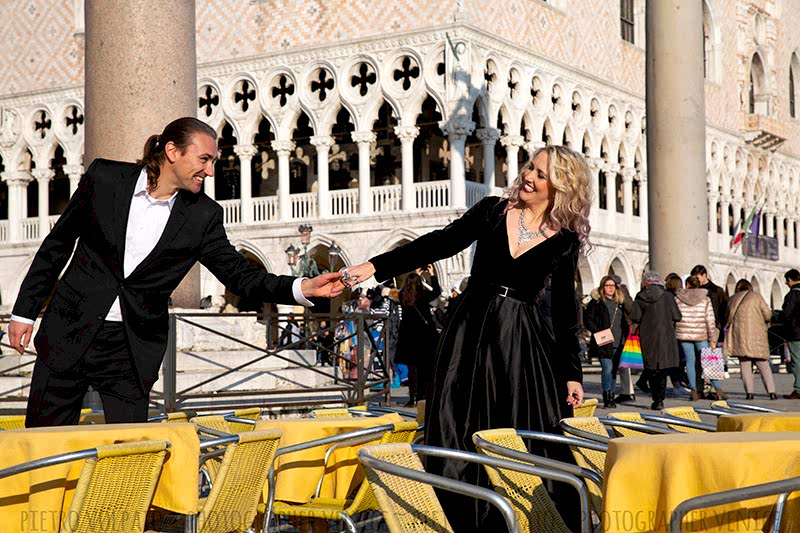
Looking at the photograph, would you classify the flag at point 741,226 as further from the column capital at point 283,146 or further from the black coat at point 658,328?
the black coat at point 658,328

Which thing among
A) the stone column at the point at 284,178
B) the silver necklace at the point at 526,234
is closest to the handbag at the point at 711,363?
the silver necklace at the point at 526,234

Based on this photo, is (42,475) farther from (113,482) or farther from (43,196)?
(43,196)

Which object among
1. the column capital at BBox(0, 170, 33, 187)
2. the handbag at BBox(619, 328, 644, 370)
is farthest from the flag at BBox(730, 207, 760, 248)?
the handbag at BBox(619, 328, 644, 370)

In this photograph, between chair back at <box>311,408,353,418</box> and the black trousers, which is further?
chair back at <box>311,408,353,418</box>

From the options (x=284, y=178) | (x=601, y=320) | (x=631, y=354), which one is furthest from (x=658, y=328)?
(x=284, y=178)

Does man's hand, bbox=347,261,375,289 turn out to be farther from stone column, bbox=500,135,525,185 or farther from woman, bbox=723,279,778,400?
stone column, bbox=500,135,525,185

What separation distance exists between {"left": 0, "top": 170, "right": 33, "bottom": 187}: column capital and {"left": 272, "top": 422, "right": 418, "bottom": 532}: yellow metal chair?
87.6 ft

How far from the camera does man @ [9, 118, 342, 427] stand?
12.6ft

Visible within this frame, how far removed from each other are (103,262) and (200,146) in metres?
0.45

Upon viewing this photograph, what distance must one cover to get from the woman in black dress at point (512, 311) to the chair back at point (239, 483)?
0.55 m

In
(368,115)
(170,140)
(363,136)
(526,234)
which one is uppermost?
(368,115)

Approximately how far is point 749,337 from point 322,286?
933cm

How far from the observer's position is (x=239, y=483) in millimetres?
3645

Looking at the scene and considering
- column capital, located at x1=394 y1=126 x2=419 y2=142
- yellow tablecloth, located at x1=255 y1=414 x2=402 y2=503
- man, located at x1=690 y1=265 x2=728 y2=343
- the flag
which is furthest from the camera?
the flag
